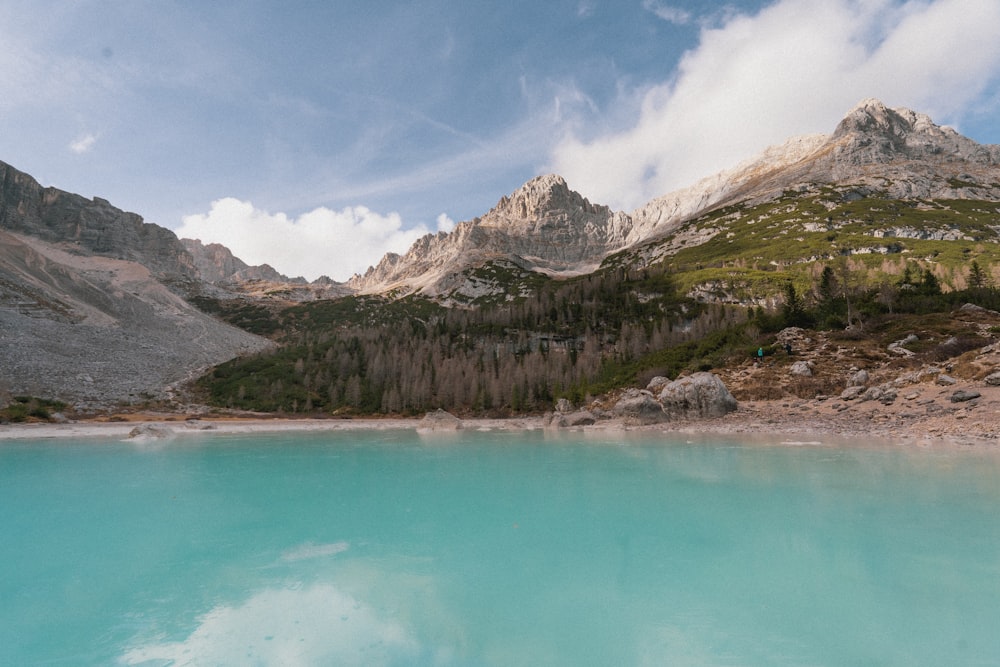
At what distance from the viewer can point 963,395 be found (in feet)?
105

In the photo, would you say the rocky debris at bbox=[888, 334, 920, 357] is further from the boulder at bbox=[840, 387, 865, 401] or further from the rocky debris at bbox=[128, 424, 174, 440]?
the rocky debris at bbox=[128, 424, 174, 440]

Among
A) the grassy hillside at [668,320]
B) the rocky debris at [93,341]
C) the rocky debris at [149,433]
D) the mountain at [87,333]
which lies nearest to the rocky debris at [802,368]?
the grassy hillside at [668,320]

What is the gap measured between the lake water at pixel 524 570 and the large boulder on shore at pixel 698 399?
25613 millimetres

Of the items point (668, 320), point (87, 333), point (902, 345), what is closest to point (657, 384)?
point (902, 345)

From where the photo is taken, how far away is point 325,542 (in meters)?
13.5

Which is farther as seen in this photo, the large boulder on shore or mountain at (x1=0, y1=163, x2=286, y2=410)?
mountain at (x1=0, y1=163, x2=286, y2=410)

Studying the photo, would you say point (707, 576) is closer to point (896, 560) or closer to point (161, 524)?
point (896, 560)

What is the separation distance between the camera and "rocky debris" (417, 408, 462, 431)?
217 feet

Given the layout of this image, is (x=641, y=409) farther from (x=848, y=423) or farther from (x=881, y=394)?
(x=881, y=394)

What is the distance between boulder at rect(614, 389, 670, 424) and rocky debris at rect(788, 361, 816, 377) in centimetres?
1484

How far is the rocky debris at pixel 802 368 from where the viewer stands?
49.2 meters

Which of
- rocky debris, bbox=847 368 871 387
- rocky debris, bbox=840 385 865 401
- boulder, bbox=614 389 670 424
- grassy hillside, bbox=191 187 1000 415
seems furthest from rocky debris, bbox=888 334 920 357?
boulder, bbox=614 389 670 424

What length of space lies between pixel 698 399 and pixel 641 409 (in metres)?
6.05

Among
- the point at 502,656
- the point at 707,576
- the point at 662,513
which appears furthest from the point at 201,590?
the point at 662,513
